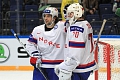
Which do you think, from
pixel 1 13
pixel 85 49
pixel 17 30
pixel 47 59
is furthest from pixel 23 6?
pixel 85 49

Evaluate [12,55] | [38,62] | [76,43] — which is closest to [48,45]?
[38,62]

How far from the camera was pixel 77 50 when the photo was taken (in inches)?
98.5

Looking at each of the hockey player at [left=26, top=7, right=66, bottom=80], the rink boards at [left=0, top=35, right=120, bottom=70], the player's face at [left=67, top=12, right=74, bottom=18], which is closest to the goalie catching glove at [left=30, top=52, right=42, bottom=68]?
the hockey player at [left=26, top=7, right=66, bottom=80]

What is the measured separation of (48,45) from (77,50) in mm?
597

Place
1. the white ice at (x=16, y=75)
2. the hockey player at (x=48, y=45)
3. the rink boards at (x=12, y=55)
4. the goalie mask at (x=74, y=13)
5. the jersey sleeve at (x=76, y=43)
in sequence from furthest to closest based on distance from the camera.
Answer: the rink boards at (x=12, y=55) → the white ice at (x=16, y=75) → the hockey player at (x=48, y=45) → the goalie mask at (x=74, y=13) → the jersey sleeve at (x=76, y=43)

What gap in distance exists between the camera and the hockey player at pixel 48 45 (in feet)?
9.95

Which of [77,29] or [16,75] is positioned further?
[16,75]

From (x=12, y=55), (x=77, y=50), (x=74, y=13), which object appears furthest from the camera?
(x=12, y=55)

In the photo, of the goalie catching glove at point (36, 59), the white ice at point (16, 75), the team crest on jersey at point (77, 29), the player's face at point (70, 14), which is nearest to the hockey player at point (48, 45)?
the goalie catching glove at point (36, 59)

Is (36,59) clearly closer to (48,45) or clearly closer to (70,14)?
(48,45)

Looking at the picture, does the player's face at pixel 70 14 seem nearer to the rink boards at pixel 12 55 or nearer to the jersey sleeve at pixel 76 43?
the jersey sleeve at pixel 76 43

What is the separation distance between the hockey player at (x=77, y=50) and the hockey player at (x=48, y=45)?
1.23ft

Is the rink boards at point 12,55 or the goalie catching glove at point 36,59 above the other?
the goalie catching glove at point 36,59

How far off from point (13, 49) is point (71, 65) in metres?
4.19
